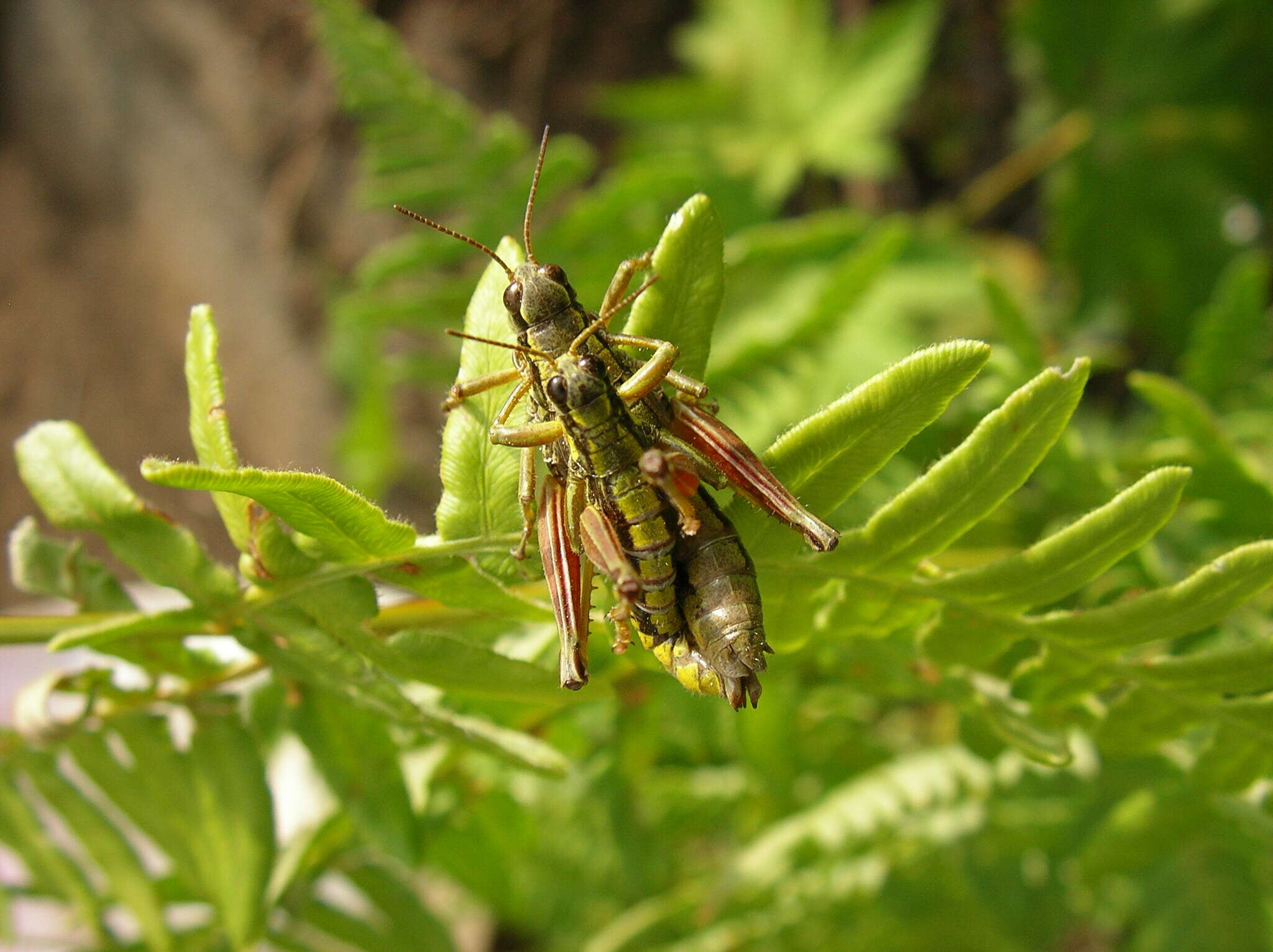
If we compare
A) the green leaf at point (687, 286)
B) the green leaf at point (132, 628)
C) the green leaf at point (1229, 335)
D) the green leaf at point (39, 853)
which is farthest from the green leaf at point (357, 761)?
the green leaf at point (1229, 335)

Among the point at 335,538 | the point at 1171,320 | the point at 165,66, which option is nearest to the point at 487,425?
the point at 335,538

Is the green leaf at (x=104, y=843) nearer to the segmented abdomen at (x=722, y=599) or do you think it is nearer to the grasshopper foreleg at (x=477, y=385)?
the grasshopper foreleg at (x=477, y=385)

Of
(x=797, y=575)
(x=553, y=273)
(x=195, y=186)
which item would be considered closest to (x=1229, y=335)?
(x=797, y=575)

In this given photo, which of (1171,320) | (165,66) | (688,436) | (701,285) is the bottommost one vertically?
(688,436)

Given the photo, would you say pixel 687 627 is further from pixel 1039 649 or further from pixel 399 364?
pixel 399 364

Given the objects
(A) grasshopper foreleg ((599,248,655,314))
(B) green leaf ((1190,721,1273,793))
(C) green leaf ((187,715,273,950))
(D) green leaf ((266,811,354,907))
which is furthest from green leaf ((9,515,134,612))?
(B) green leaf ((1190,721,1273,793))
